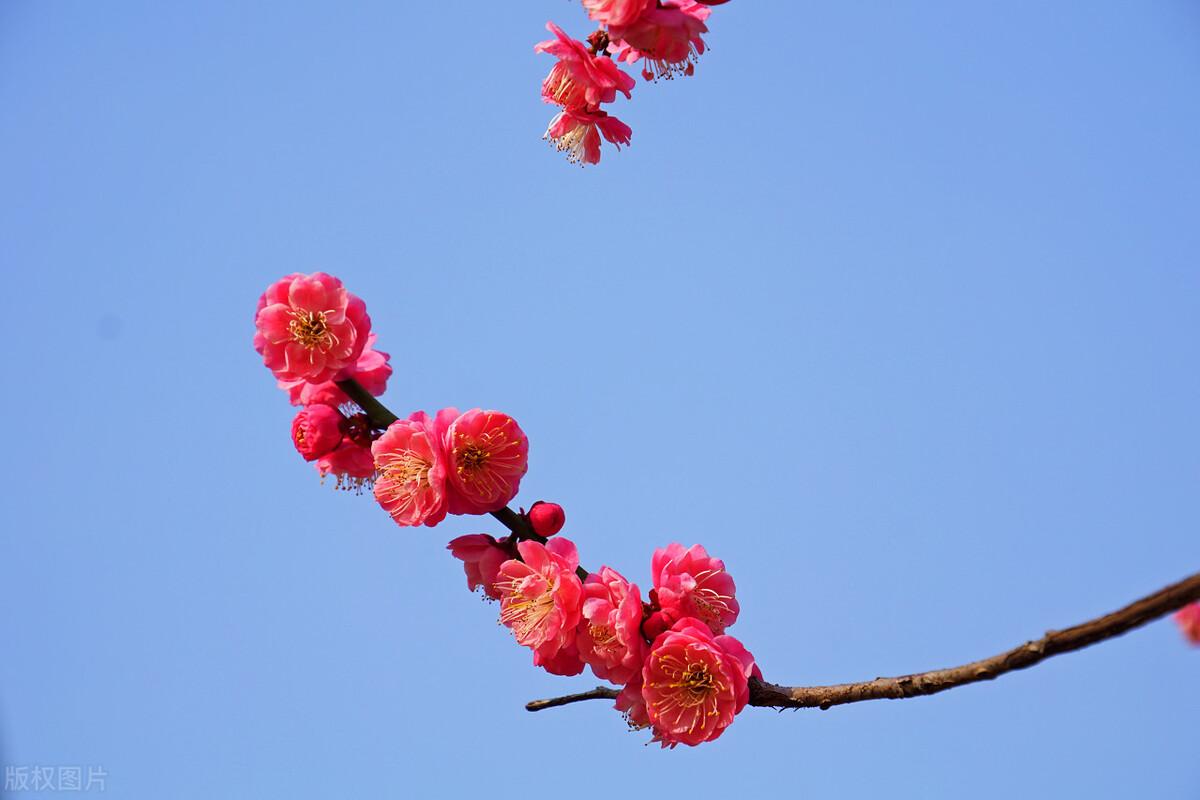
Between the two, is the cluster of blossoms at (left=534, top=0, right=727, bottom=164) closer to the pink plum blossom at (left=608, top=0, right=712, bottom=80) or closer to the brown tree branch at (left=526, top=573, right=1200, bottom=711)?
the pink plum blossom at (left=608, top=0, right=712, bottom=80)

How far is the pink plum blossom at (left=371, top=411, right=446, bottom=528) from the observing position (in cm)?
290

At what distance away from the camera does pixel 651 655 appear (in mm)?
2680

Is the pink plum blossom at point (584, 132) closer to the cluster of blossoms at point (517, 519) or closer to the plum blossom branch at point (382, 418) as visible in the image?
the cluster of blossoms at point (517, 519)

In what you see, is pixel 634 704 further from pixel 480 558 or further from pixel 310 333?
pixel 310 333

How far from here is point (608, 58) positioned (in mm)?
2965

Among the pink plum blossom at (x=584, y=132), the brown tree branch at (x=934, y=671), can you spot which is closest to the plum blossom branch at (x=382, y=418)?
the brown tree branch at (x=934, y=671)

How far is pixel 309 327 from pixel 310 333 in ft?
0.06

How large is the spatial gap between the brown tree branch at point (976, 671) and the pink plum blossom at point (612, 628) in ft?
0.26

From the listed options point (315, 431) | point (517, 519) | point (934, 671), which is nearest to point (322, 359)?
point (315, 431)

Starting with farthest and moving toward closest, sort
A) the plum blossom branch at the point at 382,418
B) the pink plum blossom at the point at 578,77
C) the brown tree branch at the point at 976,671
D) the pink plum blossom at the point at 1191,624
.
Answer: the pink plum blossom at the point at 1191,624 → the plum blossom branch at the point at 382,418 → the pink plum blossom at the point at 578,77 → the brown tree branch at the point at 976,671

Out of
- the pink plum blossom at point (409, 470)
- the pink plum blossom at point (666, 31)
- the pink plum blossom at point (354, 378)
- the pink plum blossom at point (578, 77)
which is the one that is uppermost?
the pink plum blossom at point (578, 77)

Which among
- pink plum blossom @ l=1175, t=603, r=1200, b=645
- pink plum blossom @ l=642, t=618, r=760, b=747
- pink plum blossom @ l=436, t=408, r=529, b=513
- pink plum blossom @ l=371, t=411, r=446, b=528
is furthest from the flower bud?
pink plum blossom @ l=1175, t=603, r=1200, b=645

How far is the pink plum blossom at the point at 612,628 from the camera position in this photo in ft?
8.94

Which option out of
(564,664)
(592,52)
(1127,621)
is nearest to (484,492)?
(564,664)
